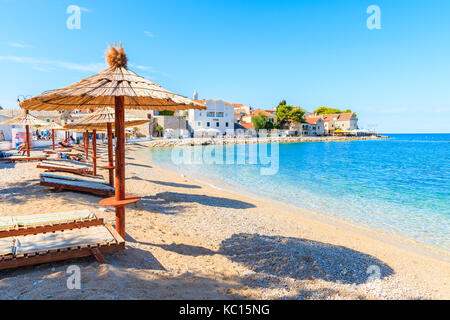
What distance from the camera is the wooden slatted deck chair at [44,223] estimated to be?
14.6 ft

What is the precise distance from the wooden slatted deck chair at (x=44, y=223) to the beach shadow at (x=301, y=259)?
295cm

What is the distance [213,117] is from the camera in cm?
6475

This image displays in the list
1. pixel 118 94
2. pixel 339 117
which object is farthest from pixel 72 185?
pixel 339 117

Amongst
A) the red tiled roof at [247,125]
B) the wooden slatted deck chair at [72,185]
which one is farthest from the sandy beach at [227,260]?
the red tiled roof at [247,125]

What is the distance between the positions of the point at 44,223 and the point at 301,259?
5.15 meters

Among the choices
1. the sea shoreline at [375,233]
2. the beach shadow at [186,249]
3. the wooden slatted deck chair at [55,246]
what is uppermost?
the wooden slatted deck chair at [55,246]

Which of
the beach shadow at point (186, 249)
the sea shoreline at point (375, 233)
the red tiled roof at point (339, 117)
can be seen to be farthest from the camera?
the red tiled roof at point (339, 117)

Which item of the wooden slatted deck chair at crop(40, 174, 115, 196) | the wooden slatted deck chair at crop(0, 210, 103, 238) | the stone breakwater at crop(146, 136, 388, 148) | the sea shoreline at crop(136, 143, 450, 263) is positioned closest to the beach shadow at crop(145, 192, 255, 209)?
the wooden slatted deck chair at crop(40, 174, 115, 196)

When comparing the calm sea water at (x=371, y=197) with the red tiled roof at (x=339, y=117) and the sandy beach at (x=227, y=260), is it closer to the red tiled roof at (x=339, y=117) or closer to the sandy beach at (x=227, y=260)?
the sandy beach at (x=227, y=260)

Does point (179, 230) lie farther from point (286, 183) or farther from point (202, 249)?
point (286, 183)

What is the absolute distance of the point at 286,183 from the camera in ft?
57.6

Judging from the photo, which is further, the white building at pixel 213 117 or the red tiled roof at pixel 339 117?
the red tiled roof at pixel 339 117
